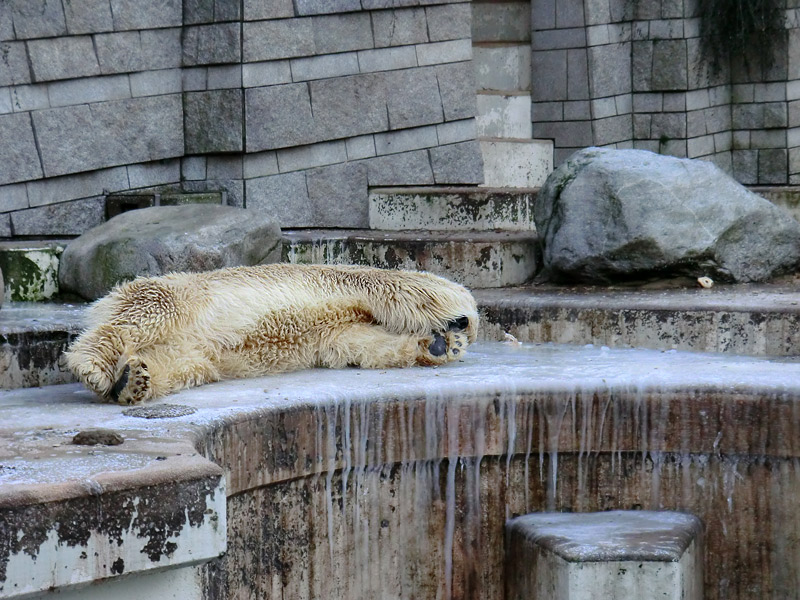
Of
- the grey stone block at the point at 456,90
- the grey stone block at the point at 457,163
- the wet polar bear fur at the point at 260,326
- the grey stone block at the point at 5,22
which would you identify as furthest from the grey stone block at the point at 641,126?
the wet polar bear fur at the point at 260,326

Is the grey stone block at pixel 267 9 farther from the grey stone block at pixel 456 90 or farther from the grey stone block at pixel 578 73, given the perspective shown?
the grey stone block at pixel 578 73

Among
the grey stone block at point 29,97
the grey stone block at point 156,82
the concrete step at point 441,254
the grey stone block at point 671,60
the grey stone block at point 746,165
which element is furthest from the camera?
the grey stone block at point 746,165

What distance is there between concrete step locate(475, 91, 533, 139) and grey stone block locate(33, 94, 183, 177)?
3.48 metres

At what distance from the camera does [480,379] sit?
15.2 feet

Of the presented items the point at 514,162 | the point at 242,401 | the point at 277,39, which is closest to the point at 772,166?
the point at 514,162

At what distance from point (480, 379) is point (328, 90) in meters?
4.51

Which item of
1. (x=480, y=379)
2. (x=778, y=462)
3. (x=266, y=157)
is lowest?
(x=778, y=462)

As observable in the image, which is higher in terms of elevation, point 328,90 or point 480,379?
point 328,90

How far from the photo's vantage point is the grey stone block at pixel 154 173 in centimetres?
807

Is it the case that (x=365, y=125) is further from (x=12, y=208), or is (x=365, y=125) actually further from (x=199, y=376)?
(x=199, y=376)

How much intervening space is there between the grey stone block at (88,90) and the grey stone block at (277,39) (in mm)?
830

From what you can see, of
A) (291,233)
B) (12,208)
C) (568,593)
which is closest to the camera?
(568,593)

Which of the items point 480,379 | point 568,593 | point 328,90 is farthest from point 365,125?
point 568,593

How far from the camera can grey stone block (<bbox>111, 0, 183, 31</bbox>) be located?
7.80 m
